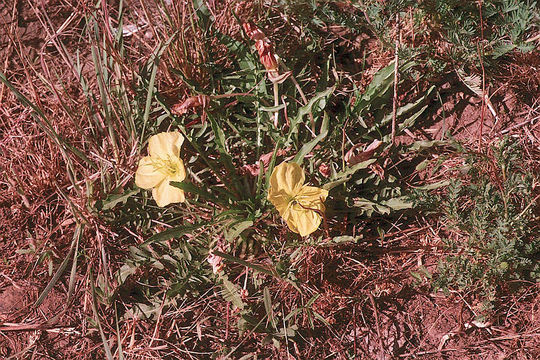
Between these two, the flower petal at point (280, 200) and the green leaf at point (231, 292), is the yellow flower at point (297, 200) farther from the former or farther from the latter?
the green leaf at point (231, 292)

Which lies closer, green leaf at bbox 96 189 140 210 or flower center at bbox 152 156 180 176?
flower center at bbox 152 156 180 176

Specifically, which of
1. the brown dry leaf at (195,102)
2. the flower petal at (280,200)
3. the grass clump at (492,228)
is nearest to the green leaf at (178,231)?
Answer: the flower petal at (280,200)

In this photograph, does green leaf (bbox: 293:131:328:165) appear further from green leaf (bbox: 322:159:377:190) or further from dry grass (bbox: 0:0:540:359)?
dry grass (bbox: 0:0:540:359)

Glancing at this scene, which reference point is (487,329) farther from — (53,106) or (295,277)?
(53,106)

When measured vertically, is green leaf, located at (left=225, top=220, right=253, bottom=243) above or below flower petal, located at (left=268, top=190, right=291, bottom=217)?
below

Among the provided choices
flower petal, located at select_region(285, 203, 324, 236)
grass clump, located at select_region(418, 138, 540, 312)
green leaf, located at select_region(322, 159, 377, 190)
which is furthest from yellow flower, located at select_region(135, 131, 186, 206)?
grass clump, located at select_region(418, 138, 540, 312)
